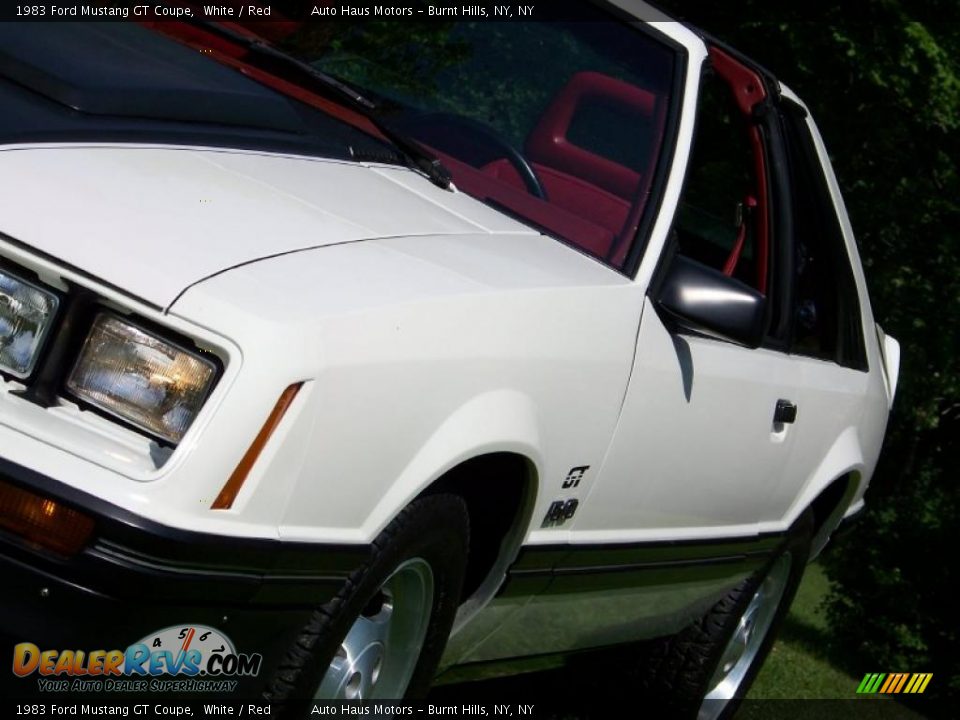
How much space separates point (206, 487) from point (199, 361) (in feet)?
0.64

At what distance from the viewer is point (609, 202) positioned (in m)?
3.80

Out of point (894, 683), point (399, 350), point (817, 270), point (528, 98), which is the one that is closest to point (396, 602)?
point (399, 350)

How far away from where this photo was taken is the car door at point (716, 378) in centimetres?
360

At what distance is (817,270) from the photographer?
16.4 ft

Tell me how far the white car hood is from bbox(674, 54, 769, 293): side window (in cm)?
153

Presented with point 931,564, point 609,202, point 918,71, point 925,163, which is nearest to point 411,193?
point 609,202

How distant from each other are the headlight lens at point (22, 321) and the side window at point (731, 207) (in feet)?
7.21

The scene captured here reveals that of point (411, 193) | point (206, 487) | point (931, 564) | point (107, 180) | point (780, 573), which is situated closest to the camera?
point (206, 487)

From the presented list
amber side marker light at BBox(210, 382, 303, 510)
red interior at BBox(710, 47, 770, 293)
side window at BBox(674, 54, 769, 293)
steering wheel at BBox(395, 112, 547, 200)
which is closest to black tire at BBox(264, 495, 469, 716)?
Answer: amber side marker light at BBox(210, 382, 303, 510)

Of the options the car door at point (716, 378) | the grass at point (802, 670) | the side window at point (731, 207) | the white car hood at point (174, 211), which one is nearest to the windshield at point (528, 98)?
the car door at point (716, 378)

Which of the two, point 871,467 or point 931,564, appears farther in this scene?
point 931,564

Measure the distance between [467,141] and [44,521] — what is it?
185 centimetres

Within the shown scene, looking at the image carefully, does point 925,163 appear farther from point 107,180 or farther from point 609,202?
point 107,180

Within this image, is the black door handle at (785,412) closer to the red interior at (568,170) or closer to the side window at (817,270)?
the side window at (817,270)
